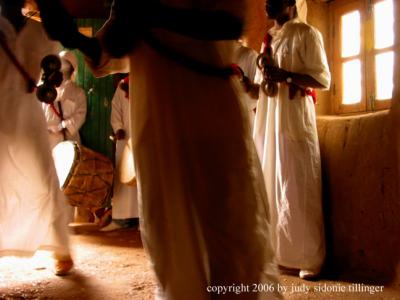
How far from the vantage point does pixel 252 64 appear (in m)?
4.38

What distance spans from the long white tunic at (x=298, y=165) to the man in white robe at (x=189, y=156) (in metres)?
1.28

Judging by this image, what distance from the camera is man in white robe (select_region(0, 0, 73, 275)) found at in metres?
2.89

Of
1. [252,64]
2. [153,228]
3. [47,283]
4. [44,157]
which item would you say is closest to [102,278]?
[47,283]

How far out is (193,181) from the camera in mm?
1777

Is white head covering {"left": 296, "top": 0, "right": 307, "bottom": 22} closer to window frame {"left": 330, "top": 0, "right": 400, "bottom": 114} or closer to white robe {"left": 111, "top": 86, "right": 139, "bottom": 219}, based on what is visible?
window frame {"left": 330, "top": 0, "right": 400, "bottom": 114}

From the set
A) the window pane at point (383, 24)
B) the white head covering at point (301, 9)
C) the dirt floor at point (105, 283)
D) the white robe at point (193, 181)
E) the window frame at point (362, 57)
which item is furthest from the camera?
the window frame at point (362, 57)

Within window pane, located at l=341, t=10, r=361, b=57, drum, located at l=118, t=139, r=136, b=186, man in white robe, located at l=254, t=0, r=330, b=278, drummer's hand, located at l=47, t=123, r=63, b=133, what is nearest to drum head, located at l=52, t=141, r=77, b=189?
drum, located at l=118, t=139, r=136, b=186

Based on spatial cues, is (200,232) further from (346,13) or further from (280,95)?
(346,13)

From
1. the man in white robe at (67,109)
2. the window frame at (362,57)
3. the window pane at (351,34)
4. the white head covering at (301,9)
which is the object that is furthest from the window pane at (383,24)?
the man in white robe at (67,109)

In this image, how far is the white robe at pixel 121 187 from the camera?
5.64m

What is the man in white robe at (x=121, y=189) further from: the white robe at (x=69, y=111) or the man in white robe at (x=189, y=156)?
the man in white robe at (x=189, y=156)

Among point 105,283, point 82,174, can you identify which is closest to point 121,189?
point 82,174

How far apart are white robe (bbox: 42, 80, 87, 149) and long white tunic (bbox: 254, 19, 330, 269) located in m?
3.68

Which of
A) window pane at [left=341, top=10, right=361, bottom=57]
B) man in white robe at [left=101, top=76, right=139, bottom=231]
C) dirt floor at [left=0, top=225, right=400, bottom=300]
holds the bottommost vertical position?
dirt floor at [left=0, top=225, right=400, bottom=300]
